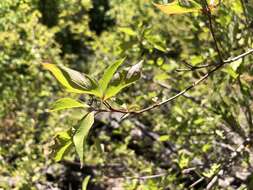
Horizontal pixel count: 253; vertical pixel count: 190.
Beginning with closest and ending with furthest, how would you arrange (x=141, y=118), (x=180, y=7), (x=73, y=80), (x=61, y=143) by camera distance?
(x=73, y=80) < (x=180, y=7) < (x=61, y=143) < (x=141, y=118)

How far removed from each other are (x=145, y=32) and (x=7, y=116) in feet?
10.8

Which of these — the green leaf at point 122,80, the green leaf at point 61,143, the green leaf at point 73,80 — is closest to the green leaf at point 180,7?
the green leaf at point 122,80

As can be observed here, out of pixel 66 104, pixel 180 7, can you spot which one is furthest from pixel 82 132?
pixel 180 7

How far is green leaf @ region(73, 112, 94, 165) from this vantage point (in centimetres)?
119

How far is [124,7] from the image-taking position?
8.26 metres

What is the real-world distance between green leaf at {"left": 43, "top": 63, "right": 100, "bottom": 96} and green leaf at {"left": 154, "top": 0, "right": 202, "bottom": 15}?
0.89ft

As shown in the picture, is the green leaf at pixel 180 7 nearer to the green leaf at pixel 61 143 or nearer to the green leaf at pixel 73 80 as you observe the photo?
the green leaf at pixel 73 80

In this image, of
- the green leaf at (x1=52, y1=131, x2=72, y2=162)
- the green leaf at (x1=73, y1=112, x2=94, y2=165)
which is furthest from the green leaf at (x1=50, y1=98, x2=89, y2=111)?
the green leaf at (x1=52, y1=131, x2=72, y2=162)

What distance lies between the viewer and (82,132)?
3.99 ft

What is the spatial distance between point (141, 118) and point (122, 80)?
483 centimetres

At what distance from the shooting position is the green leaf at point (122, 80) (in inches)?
48.4

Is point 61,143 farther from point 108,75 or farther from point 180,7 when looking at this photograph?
point 180,7

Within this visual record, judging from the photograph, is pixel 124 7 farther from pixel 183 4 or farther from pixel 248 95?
pixel 183 4

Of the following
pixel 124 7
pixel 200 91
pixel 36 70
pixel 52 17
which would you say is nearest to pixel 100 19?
pixel 52 17
